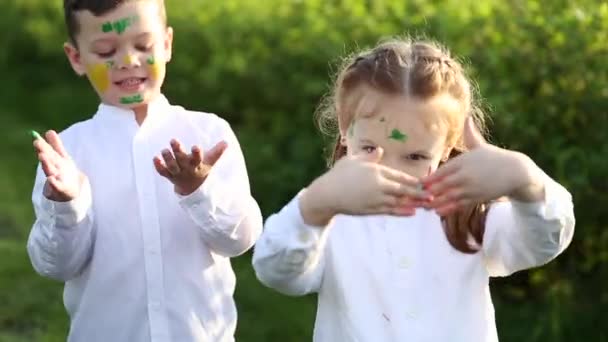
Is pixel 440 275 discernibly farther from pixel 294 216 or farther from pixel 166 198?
pixel 166 198

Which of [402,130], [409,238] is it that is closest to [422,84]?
[402,130]

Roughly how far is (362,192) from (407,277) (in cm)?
50

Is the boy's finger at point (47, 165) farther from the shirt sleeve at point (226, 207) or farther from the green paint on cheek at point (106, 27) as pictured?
the green paint on cheek at point (106, 27)

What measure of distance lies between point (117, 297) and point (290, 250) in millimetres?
1167

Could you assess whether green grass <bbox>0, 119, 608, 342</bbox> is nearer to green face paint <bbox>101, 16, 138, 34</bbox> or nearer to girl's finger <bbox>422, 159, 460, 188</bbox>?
green face paint <bbox>101, 16, 138, 34</bbox>

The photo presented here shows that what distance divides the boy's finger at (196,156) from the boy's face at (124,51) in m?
0.45

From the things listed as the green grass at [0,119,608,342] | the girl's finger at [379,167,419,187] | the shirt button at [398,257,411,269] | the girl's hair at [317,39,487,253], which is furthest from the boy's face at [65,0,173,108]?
the green grass at [0,119,608,342]

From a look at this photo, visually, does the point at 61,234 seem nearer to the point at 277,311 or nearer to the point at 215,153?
the point at 215,153

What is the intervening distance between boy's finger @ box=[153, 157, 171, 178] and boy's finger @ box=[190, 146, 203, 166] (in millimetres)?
77

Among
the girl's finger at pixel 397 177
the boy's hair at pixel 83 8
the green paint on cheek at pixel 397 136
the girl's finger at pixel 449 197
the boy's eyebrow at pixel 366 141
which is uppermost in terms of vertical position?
the boy's hair at pixel 83 8

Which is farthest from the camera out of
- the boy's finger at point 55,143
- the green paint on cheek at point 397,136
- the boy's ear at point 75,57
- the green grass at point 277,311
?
the green grass at point 277,311

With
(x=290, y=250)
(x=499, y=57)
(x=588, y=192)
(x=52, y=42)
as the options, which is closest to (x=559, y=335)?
(x=588, y=192)

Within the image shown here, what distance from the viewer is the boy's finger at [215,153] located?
158 inches

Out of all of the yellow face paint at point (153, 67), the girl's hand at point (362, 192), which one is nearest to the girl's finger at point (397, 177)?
the girl's hand at point (362, 192)
